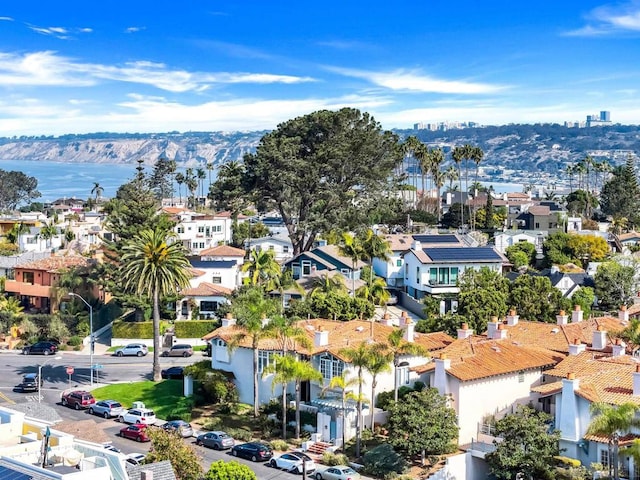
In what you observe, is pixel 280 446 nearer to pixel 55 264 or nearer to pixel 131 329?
pixel 131 329

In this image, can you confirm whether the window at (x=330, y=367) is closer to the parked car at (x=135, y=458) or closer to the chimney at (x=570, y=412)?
the parked car at (x=135, y=458)

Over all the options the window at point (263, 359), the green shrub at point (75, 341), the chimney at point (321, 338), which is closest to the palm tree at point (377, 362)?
the chimney at point (321, 338)

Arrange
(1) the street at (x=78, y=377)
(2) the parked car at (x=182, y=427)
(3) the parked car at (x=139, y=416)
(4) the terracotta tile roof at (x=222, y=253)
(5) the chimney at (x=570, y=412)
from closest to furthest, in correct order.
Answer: (5) the chimney at (x=570, y=412), (1) the street at (x=78, y=377), (2) the parked car at (x=182, y=427), (3) the parked car at (x=139, y=416), (4) the terracotta tile roof at (x=222, y=253)

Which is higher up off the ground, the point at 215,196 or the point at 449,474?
the point at 215,196

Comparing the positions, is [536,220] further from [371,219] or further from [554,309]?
[554,309]

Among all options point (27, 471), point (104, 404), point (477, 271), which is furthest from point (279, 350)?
point (477, 271)
